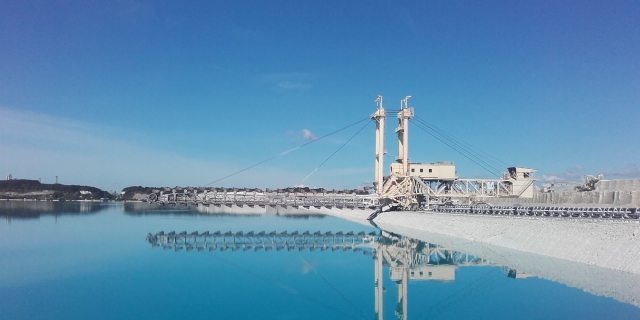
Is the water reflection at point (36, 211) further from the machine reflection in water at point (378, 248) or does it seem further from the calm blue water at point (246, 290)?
the calm blue water at point (246, 290)

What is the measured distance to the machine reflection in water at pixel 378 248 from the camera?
22.7m

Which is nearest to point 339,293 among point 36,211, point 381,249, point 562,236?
point 562,236

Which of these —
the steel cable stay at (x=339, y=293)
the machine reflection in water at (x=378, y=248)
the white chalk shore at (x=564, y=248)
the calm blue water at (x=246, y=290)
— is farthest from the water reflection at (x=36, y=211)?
the white chalk shore at (x=564, y=248)

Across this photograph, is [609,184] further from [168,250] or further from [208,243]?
[168,250]

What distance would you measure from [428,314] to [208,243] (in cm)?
2513

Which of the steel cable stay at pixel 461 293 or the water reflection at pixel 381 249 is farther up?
the steel cable stay at pixel 461 293

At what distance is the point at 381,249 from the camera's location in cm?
3353

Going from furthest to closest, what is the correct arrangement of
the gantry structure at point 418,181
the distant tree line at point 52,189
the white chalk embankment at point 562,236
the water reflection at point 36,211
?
the distant tree line at point 52,189 → the water reflection at point 36,211 → the gantry structure at point 418,181 → the white chalk embankment at point 562,236

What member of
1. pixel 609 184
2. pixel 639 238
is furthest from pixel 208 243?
pixel 609 184

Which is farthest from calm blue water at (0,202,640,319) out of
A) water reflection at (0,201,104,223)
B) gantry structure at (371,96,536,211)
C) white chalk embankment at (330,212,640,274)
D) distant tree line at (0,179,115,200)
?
distant tree line at (0,179,115,200)

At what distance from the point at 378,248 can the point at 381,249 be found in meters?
0.64

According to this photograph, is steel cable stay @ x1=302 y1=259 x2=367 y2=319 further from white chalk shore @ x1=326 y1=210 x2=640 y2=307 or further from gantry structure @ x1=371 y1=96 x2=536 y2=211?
gantry structure @ x1=371 y1=96 x2=536 y2=211

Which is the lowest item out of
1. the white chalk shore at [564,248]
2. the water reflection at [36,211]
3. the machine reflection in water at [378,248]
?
the water reflection at [36,211]

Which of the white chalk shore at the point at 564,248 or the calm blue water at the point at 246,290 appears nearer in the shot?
the calm blue water at the point at 246,290
